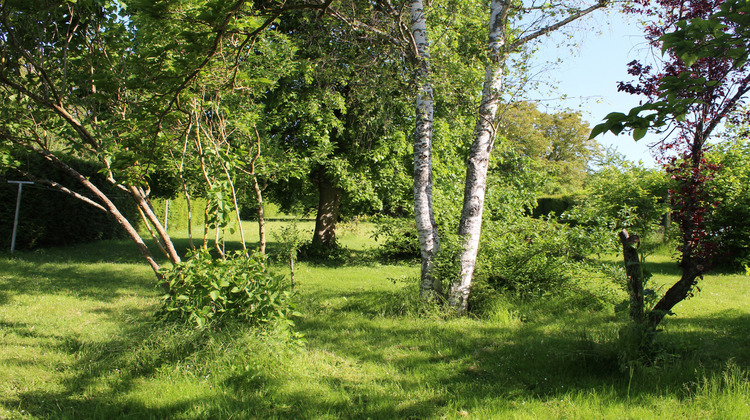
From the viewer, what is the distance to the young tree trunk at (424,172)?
6270mm

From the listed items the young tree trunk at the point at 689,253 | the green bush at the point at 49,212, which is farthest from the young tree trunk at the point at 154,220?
the green bush at the point at 49,212

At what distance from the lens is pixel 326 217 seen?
1322cm

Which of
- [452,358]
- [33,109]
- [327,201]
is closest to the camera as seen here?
[452,358]

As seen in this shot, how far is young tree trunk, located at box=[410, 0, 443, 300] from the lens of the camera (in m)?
6.27

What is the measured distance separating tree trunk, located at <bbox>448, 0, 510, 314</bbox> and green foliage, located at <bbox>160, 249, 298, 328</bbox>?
2.71 meters

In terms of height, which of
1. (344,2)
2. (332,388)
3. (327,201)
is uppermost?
(344,2)

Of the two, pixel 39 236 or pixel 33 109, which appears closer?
pixel 33 109

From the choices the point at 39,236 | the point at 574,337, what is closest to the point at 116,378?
the point at 574,337

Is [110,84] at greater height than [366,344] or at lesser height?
greater

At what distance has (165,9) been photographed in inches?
134

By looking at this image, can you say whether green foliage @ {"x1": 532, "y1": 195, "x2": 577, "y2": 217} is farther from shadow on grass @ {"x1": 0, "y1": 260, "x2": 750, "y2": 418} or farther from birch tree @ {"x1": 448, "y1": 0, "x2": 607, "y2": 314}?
shadow on grass @ {"x1": 0, "y1": 260, "x2": 750, "y2": 418}

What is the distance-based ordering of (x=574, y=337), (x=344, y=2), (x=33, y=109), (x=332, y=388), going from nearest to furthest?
(x=332, y=388) < (x=574, y=337) < (x=33, y=109) < (x=344, y=2)

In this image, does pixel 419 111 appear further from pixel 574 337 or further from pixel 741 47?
pixel 741 47

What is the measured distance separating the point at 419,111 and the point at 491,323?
10.0 ft
